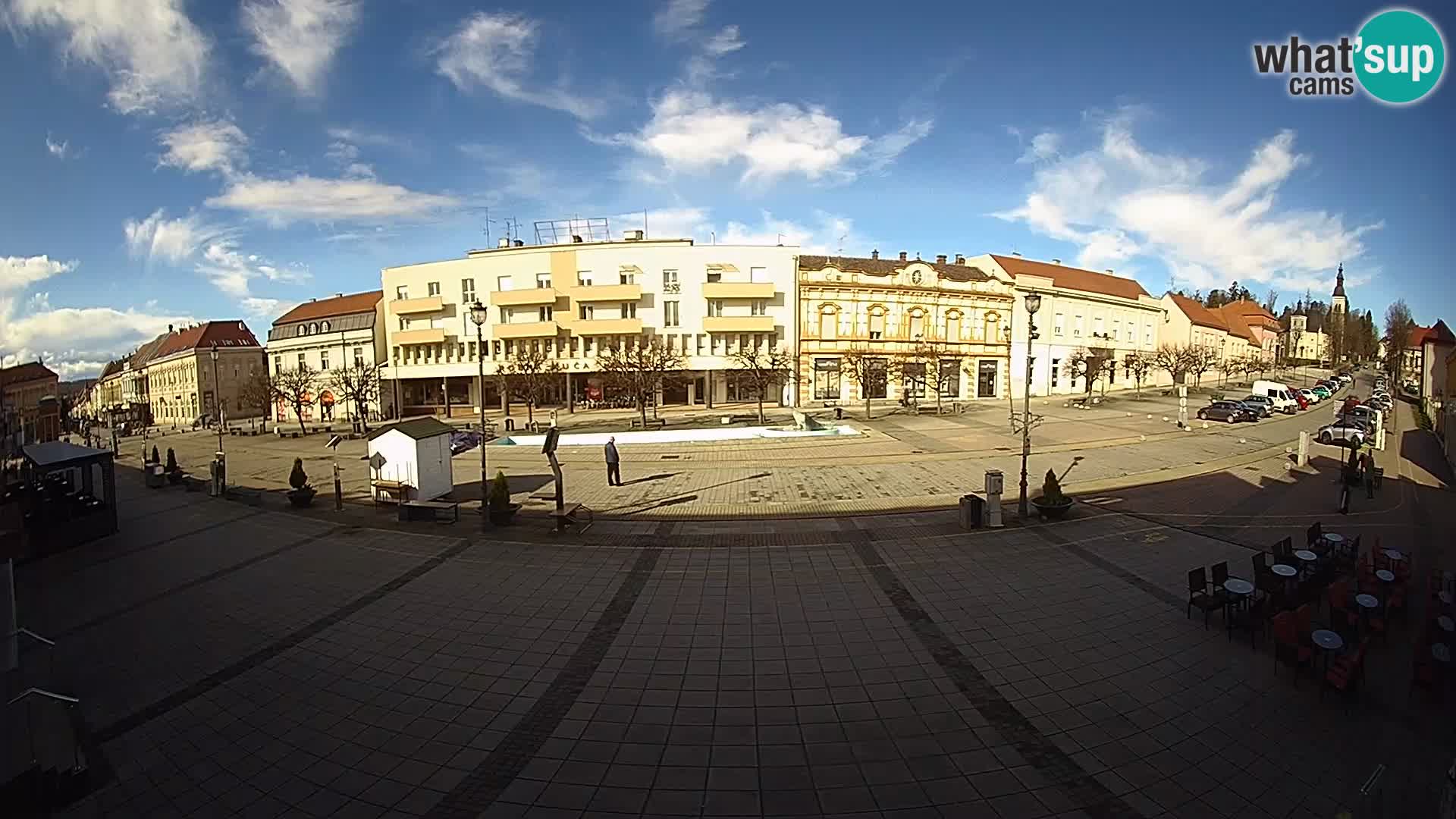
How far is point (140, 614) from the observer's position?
10398 millimetres

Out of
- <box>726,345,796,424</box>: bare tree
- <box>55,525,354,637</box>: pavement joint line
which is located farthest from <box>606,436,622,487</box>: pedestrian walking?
<box>726,345,796,424</box>: bare tree

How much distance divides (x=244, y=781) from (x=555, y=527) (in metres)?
8.63

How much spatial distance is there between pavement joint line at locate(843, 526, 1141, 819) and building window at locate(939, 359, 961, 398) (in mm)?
46257

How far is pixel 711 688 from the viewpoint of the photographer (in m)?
7.51

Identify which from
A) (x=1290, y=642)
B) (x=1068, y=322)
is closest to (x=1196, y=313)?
(x=1068, y=322)

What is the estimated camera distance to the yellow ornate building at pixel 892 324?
50969 mm

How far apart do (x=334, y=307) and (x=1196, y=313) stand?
360 ft

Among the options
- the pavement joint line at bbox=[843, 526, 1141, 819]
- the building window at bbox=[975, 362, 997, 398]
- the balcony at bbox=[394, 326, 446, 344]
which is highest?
the balcony at bbox=[394, 326, 446, 344]

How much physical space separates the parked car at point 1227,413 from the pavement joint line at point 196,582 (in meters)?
48.4

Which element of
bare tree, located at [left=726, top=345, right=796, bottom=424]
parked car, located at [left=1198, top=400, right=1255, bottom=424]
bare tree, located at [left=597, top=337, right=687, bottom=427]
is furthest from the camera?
bare tree, located at [left=726, top=345, right=796, bottom=424]

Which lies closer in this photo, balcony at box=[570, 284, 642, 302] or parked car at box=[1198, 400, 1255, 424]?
parked car at box=[1198, 400, 1255, 424]

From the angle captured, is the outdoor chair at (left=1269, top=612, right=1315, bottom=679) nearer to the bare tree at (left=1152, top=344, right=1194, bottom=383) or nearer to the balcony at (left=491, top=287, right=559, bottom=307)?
the balcony at (left=491, top=287, right=559, bottom=307)

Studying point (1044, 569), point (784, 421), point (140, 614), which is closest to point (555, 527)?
point (140, 614)

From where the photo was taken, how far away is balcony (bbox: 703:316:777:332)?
164ft
